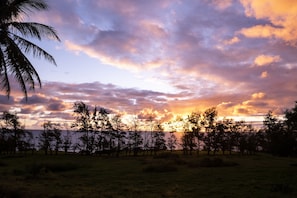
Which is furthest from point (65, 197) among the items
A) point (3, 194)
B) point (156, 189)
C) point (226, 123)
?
point (226, 123)

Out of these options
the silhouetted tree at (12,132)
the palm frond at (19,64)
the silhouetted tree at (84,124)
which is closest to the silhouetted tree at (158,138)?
the silhouetted tree at (84,124)

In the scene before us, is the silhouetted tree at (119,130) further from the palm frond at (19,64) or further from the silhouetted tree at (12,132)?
the palm frond at (19,64)

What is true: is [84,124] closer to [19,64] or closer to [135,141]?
[135,141]

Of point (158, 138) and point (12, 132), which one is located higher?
point (12, 132)

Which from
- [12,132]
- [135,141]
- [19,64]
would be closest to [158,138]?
[135,141]

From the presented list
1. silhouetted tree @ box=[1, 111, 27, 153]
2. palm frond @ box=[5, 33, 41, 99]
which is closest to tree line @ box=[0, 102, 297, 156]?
silhouetted tree @ box=[1, 111, 27, 153]

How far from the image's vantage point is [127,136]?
68.7 m

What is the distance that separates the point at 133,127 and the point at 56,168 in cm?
3629

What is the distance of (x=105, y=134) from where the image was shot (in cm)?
6719

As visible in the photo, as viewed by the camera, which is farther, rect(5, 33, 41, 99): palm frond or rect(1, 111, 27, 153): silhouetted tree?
rect(1, 111, 27, 153): silhouetted tree

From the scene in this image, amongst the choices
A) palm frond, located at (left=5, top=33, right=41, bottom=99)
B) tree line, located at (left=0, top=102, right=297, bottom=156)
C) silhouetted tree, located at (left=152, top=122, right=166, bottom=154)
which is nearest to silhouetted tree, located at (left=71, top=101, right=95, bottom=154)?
tree line, located at (left=0, top=102, right=297, bottom=156)

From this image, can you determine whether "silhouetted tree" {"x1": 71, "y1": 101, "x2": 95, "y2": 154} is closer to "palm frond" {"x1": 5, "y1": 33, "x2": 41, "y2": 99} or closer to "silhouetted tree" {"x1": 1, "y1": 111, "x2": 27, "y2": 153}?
"silhouetted tree" {"x1": 1, "y1": 111, "x2": 27, "y2": 153}

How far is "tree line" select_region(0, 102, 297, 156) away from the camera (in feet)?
217

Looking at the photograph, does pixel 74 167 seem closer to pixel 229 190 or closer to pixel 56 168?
pixel 56 168
